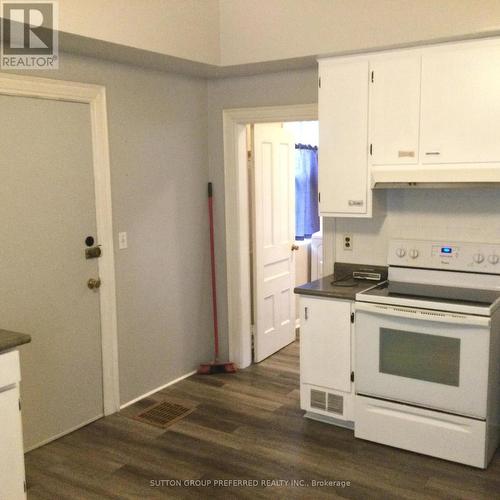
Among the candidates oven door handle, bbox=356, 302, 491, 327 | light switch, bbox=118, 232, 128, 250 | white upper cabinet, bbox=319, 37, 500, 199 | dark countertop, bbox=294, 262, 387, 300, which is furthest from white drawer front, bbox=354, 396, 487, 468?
light switch, bbox=118, 232, 128, 250

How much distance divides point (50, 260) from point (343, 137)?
1.92 meters

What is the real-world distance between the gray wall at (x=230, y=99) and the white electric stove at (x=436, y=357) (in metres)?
1.40

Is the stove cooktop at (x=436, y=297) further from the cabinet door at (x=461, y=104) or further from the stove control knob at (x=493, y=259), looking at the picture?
the cabinet door at (x=461, y=104)

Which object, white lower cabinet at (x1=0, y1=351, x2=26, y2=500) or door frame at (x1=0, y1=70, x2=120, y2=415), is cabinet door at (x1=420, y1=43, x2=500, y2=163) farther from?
white lower cabinet at (x1=0, y1=351, x2=26, y2=500)

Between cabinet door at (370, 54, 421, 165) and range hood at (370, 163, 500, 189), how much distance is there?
54 mm

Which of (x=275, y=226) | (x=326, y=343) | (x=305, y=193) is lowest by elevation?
(x=326, y=343)

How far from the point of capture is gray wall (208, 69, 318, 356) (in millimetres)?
4121

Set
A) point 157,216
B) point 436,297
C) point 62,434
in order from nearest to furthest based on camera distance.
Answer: point 436,297 < point 62,434 < point 157,216

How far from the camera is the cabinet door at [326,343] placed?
3.51 m

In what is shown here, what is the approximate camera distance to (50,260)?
340 cm

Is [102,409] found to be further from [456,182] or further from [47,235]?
[456,182]

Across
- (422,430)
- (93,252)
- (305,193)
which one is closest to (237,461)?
(422,430)

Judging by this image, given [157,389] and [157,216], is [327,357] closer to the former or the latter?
[157,389]

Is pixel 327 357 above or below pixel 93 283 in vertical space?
below
